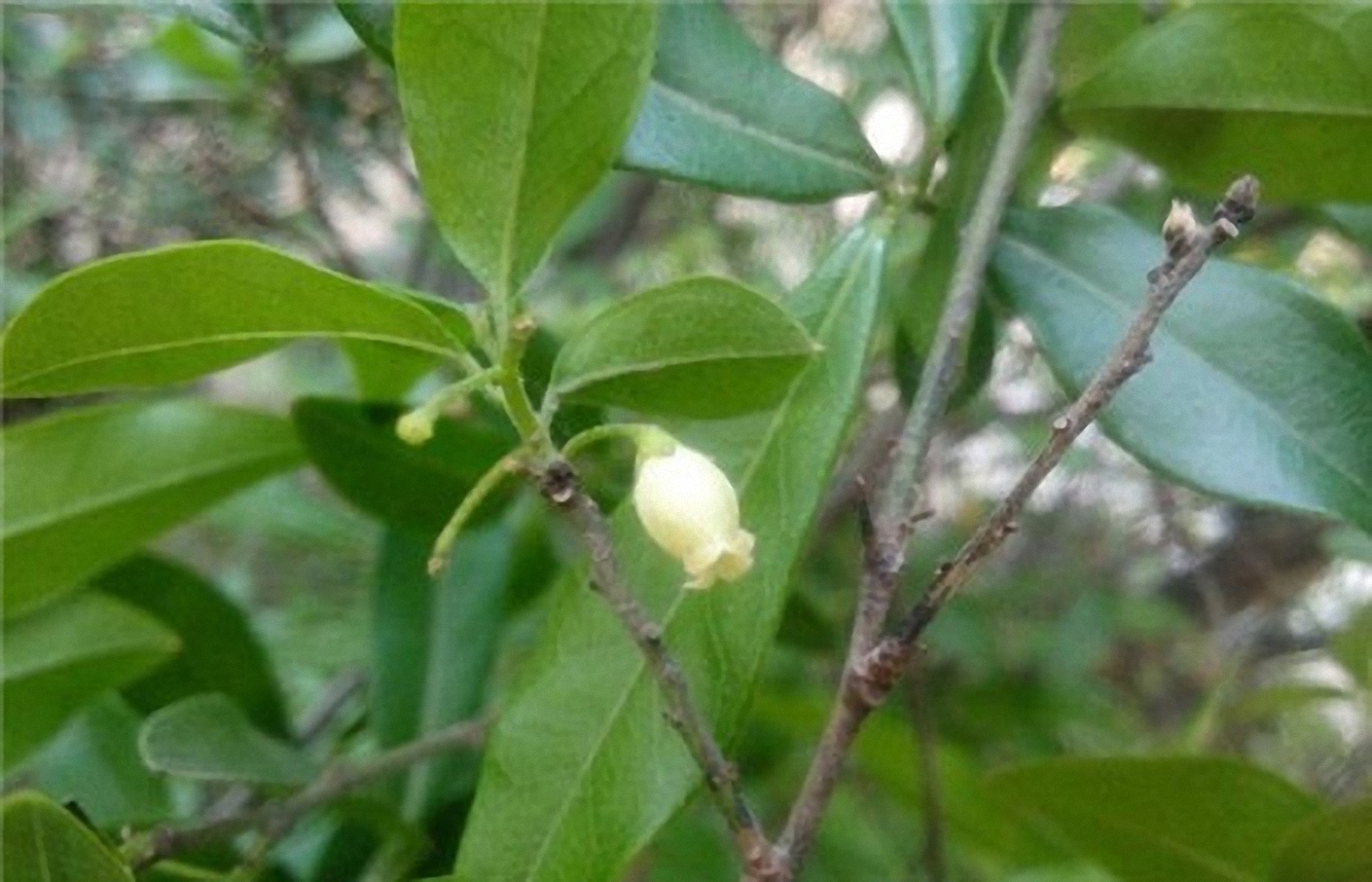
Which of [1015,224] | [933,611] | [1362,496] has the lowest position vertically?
[933,611]

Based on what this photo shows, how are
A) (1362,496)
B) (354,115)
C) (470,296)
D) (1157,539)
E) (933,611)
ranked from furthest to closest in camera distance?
(1157,539) → (470,296) → (354,115) → (1362,496) → (933,611)

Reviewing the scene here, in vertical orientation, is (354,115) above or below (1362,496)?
above

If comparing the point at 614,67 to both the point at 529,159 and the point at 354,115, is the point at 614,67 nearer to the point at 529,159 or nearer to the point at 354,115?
the point at 529,159

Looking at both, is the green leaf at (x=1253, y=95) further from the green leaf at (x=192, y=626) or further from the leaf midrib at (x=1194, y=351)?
the green leaf at (x=192, y=626)

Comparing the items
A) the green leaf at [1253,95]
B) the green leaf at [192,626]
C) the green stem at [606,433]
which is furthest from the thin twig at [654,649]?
the green leaf at [192,626]

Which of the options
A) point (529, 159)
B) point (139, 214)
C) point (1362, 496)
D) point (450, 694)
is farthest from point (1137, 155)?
point (139, 214)

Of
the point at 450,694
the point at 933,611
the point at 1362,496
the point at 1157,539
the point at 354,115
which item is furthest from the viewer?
the point at 1157,539

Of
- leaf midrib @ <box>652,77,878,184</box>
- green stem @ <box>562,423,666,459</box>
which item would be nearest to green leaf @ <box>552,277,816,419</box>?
green stem @ <box>562,423,666,459</box>
